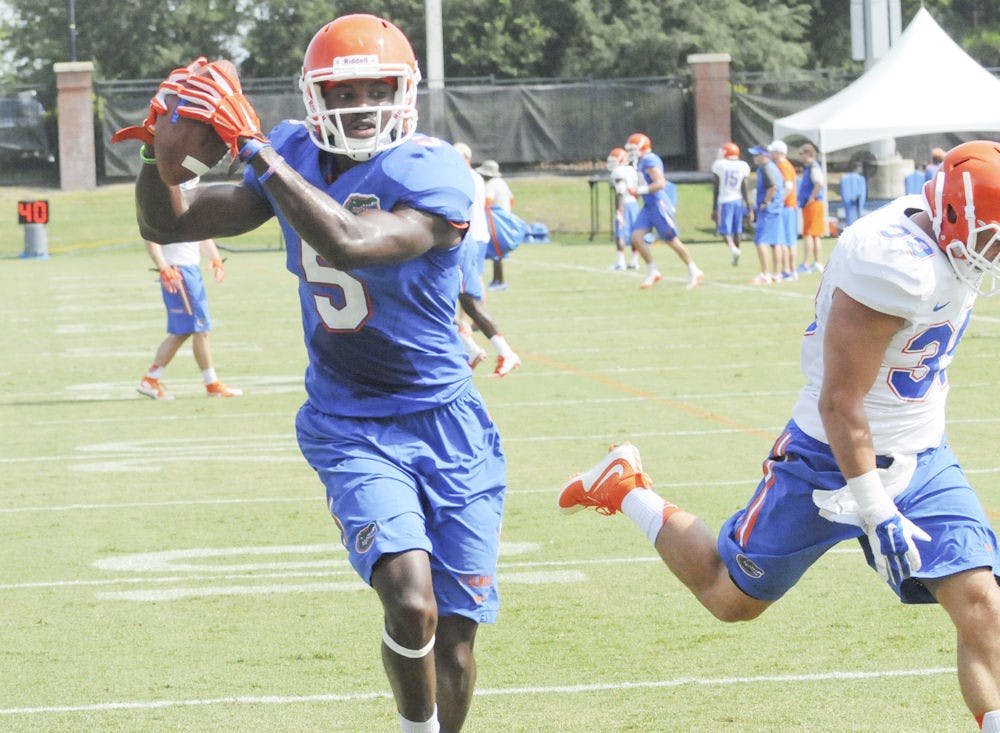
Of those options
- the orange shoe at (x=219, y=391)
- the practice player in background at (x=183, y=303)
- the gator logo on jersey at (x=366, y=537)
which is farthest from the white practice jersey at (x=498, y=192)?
the gator logo on jersey at (x=366, y=537)

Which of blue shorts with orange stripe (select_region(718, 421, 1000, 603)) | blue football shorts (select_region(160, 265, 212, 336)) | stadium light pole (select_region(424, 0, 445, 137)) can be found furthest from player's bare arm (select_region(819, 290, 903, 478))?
stadium light pole (select_region(424, 0, 445, 137))

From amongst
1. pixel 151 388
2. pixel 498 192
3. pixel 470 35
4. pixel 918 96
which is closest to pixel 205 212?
pixel 151 388

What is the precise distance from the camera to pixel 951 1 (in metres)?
52.6

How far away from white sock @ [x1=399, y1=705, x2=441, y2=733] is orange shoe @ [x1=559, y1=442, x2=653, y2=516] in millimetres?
1475

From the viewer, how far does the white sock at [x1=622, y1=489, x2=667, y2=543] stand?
→ 17.4 ft

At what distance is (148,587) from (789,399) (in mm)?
5816

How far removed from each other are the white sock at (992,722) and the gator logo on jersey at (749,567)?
31.0 inches

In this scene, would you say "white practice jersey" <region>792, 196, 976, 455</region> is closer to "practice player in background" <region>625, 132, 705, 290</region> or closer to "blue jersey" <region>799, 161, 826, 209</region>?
"practice player in background" <region>625, 132, 705, 290</region>

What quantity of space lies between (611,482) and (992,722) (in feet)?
5.92

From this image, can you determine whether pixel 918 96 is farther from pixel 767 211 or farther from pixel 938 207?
pixel 938 207

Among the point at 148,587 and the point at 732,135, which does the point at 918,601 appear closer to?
the point at 148,587

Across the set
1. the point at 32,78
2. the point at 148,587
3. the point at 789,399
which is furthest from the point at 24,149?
the point at 148,587

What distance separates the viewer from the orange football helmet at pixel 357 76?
4.25 m

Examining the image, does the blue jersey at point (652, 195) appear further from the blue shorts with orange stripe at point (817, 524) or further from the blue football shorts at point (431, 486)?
the blue football shorts at point (431, 486)
